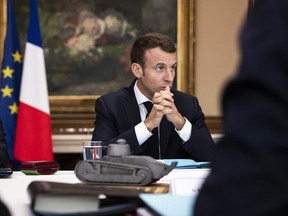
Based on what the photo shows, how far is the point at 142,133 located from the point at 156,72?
575 mm

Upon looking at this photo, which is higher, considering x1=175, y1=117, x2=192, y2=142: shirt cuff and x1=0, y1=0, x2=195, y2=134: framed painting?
x1=0, y1=0, x2=195, y2=134: framed painting

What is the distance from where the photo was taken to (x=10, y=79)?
17.2 ft

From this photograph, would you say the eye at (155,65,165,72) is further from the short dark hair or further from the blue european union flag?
the blue european union flag

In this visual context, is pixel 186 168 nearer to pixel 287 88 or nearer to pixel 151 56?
pixel 151 56

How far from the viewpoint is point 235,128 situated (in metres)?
0.70

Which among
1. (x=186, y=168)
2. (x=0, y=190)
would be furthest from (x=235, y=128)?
(x=186, y=168)

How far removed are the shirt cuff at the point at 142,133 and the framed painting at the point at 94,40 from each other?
2128 mm

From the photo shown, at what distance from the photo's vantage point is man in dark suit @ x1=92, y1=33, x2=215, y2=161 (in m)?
3.52

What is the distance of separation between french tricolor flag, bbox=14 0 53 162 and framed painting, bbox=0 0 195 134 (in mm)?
402

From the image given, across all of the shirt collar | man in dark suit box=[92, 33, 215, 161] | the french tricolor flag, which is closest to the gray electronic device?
man in dark suit box=[92, 33, 215, 161]

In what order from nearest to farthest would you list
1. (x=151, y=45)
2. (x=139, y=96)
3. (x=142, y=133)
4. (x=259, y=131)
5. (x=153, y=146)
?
(x=259, y=131) → (x=142, y=133) → (x=153, y=146) → (x=139, y=96) → (x=151, y=45)

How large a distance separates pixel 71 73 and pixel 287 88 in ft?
16.6

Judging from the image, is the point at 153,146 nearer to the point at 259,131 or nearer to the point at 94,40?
the point at 94,40

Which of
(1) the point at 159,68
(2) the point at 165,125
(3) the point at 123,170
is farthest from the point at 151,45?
(3) the point at 123,170
